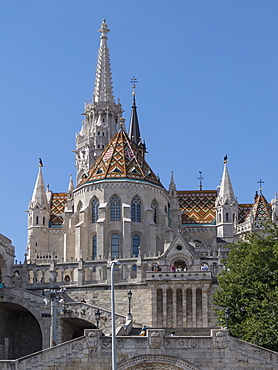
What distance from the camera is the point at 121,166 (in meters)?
78.5

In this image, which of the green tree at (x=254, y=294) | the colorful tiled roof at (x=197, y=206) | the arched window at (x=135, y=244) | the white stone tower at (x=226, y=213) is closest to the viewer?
the green tree at (x=254, y=294)

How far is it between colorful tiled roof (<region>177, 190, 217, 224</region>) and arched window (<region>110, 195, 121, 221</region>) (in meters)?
11.4

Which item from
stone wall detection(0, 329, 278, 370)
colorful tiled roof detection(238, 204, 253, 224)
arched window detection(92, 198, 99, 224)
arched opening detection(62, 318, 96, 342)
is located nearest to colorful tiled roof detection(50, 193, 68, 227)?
arched window detection(92, 198, 99, 224)

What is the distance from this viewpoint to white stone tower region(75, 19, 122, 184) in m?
97.5

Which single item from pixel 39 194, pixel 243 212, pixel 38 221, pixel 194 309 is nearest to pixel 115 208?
pixel 38 221

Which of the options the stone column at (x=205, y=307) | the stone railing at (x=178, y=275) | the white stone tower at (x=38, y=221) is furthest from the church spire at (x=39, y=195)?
the stone column at (x=205, y=307)

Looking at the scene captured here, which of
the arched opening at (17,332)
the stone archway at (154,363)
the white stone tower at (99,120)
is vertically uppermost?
the white stone tower at (99,120)

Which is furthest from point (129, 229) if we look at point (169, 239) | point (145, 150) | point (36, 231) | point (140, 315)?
point (145, 150)

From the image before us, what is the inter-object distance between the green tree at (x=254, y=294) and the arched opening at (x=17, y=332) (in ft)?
50.0

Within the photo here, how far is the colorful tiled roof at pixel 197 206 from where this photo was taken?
8662 centimetres

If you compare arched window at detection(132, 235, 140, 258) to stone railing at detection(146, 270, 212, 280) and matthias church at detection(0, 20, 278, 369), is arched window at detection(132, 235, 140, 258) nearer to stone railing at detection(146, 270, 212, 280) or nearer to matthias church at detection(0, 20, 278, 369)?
matthias church at detection(0, 20, 278, 369)

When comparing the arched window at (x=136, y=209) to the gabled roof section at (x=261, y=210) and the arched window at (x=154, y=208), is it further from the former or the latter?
the gabled roof section at (x=261, y=210)

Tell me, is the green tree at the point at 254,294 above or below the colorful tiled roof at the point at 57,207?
below

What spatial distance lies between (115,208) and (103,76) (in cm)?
3074
